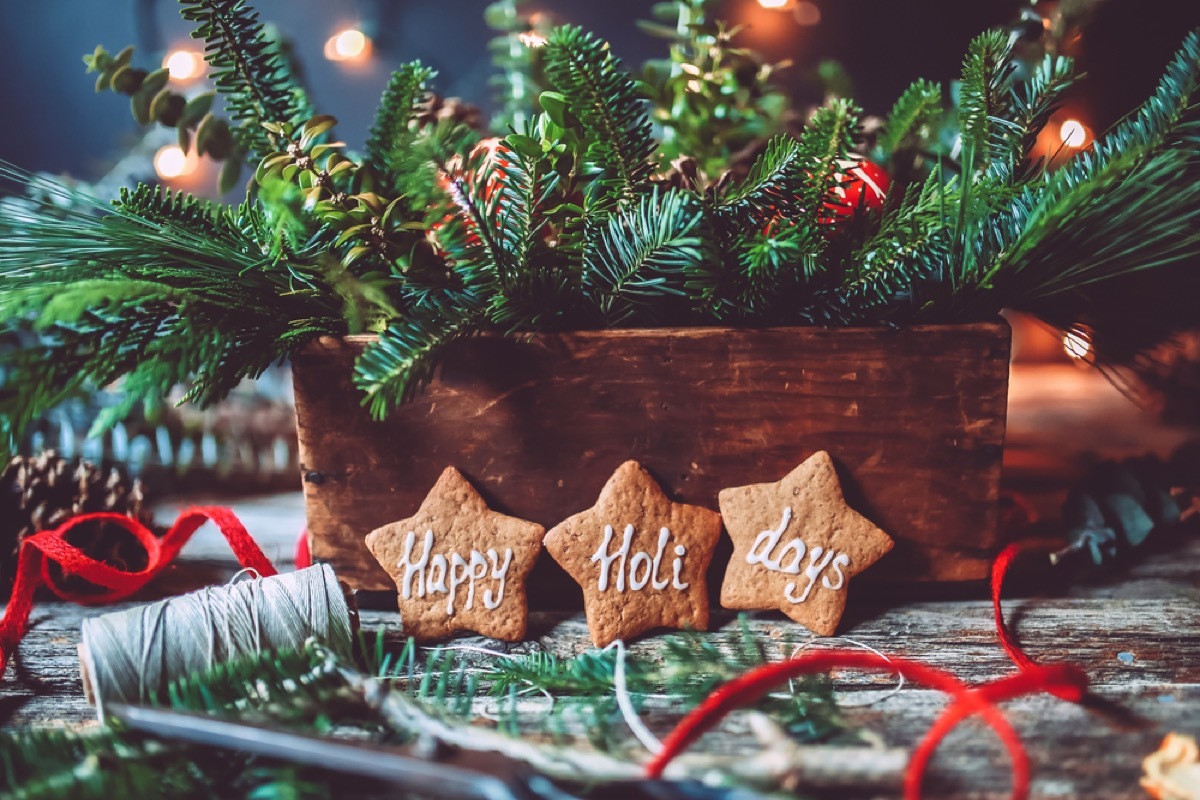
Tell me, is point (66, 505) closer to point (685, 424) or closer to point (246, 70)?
point (246, 70)

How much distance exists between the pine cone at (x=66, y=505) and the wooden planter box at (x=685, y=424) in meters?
0.24

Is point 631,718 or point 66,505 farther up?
point 66,505

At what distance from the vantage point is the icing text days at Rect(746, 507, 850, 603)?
0.69m

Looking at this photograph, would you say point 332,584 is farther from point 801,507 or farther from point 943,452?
point 943,452

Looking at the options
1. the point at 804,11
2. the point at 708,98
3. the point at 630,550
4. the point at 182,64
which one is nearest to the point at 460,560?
the point at 630,550

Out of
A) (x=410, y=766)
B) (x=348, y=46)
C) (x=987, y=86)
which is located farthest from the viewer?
(x=348, y=46)

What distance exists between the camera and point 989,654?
66cm

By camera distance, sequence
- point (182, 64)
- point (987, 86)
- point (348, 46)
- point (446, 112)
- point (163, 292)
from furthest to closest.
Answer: point (348, 46) < point (182, 64) < point (446, 112) < point (987, 86) < point (163, 292)

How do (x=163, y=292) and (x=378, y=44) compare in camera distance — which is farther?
(x=378, y=44)

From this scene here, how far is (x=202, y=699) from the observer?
565 millimetres

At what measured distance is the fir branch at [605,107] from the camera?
0.64 m

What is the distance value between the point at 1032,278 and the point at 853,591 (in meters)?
0.31

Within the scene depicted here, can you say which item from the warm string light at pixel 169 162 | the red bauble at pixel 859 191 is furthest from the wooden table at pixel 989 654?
the warm string light at pixel 169 162

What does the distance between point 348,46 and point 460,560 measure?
0.95 m
